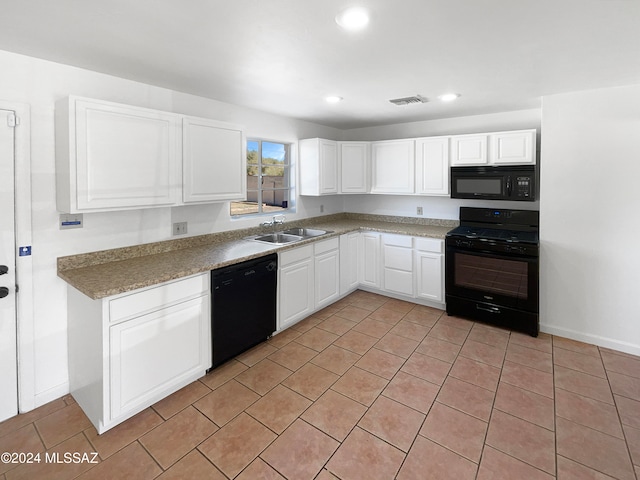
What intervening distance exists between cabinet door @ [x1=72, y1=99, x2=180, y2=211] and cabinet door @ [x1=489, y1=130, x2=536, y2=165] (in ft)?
10.2

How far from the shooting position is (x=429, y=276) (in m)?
3.93

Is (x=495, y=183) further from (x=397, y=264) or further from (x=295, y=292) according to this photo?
(x=295, y=292)

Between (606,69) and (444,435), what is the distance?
2.76 metres

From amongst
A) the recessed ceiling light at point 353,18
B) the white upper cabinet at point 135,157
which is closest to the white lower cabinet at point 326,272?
the white upper cabinet at point 135,157

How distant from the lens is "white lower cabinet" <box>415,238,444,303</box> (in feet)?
12.6

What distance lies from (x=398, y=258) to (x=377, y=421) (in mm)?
2301

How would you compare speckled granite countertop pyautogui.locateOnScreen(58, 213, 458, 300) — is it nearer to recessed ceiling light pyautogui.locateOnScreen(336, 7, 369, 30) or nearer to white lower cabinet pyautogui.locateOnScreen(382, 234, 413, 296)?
white lower cabinet pyautogui.locateOnScreen(382, 234, 413, 296)

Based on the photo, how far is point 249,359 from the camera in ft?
9.43

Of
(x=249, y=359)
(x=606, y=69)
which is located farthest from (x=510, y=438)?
(x=606, y=69)

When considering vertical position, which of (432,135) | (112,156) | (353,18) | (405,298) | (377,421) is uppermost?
(432,135)

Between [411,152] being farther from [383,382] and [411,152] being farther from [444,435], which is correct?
[444,435]

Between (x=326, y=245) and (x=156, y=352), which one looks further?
(x=326, y=245)

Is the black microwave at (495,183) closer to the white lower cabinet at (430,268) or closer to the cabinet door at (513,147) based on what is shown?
the cabinet door at (513,147)

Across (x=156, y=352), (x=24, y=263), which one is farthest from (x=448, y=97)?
(x=24, y=263)
